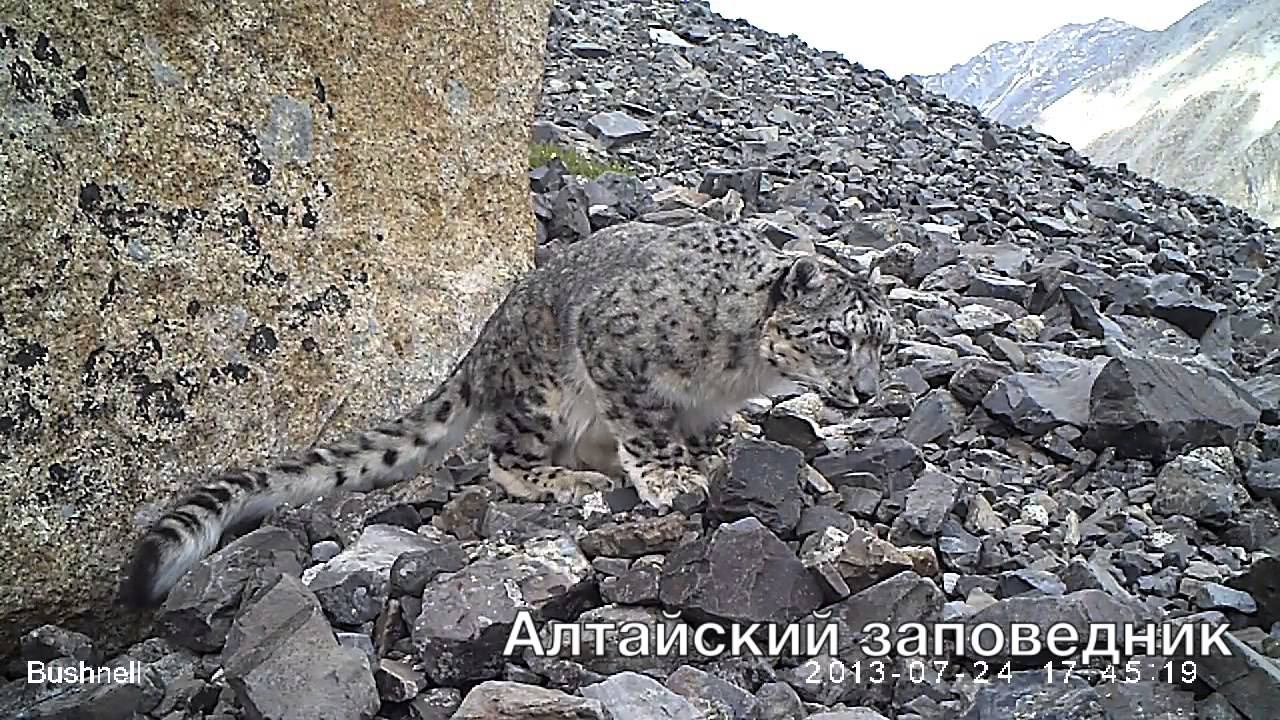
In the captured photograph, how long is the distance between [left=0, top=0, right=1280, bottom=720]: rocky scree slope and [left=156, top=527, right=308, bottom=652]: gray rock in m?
0.01

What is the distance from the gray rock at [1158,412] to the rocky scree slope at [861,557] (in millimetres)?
11

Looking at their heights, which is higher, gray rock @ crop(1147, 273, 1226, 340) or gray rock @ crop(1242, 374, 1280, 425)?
gray rock @ crop(1147, 273, 1226, 340)

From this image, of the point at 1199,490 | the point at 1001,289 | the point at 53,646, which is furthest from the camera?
A: the point at 1001,289

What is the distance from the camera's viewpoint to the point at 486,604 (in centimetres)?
331

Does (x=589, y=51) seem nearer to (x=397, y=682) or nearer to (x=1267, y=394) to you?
(x=1267, y=394)

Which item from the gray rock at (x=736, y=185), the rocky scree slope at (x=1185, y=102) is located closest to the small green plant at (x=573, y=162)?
the gray rock at (x=736, y=185)

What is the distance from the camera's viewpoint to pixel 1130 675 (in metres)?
3.06

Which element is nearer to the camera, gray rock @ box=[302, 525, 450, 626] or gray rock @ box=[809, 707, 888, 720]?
gray rock @ box=[809, 707, 888, 720]

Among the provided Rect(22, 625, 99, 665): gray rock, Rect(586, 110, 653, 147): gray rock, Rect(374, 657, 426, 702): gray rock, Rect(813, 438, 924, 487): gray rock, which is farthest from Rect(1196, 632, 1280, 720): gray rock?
Rect(586, 110, 653, 147): gray rock

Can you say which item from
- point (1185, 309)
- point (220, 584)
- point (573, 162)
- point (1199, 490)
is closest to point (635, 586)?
point (220, 584)

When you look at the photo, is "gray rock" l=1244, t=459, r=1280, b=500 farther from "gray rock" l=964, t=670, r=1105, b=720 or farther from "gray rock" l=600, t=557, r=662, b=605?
"gray rock" l=600, t=557, r=662, b=605

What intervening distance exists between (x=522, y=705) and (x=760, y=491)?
1.39 m

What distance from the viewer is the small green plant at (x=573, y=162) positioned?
961cm

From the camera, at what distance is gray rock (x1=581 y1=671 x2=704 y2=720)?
116 inches
